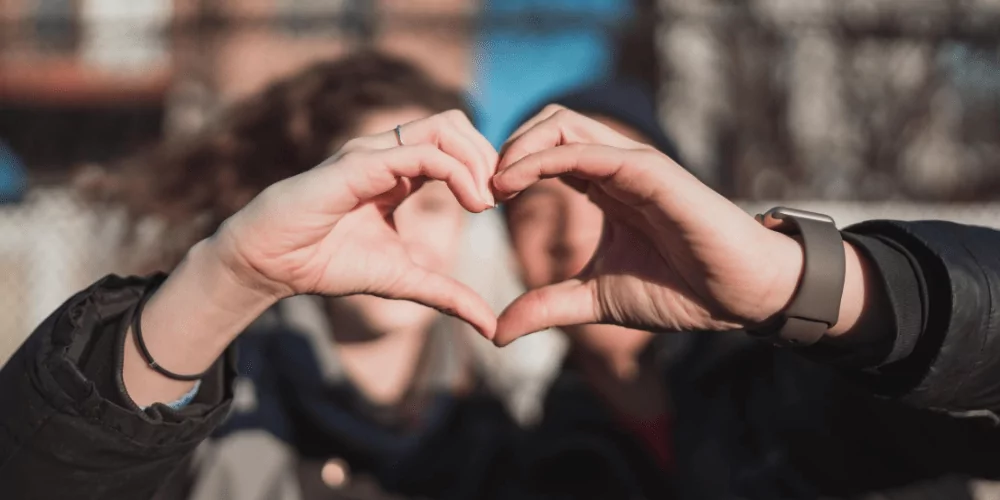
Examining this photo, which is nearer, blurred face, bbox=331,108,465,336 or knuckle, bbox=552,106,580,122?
knuckle, bbox=552,106,580,122

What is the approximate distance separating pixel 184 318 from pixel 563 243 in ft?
3.14

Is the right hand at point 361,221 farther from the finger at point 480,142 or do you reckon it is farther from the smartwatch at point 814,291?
the smartwatch at point 814,291

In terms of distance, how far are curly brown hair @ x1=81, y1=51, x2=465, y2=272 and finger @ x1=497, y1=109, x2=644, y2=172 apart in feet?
3.88

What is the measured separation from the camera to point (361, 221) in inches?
43.4

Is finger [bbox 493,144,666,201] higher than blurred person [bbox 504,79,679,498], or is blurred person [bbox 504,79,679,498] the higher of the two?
finger [bbox 493,144,666,201]

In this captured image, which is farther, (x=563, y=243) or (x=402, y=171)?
(x=563, y=243)

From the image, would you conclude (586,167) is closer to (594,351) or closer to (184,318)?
(184,318)

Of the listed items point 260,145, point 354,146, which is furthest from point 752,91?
point 354,146

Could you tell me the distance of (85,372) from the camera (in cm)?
102

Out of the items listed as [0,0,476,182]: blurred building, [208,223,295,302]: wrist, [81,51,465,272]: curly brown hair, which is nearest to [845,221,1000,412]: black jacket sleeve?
[208,223,295,302]: wrist

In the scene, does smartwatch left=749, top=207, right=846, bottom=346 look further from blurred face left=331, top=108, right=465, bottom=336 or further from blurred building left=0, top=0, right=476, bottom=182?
blurred building left=0, top=0, right=476, bottom=182

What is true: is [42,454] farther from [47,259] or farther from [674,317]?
[47,259]

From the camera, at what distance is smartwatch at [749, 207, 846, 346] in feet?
3.28

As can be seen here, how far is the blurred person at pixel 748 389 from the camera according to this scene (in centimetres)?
105
